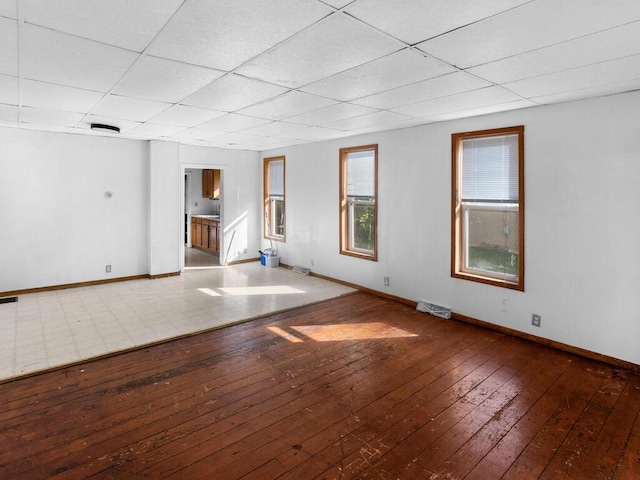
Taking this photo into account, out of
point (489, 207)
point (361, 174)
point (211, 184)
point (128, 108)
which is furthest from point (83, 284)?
point (489, 207)

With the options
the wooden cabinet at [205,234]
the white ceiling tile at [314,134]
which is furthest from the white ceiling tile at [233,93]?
the wooden cabinet at [205,234]

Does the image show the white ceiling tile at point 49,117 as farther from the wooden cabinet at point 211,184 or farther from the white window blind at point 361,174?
the wooden cabinet at point 211,184

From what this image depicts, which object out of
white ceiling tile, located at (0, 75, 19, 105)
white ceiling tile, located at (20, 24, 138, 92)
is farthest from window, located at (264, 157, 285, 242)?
white ceiling tile, located at (20, 24, 138, 92)

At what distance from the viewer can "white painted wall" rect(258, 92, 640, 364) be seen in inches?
129

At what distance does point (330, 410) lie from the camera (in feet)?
8.70

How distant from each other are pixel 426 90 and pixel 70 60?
2.77 metres

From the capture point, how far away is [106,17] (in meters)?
1.97

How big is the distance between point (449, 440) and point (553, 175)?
2778 millimetres

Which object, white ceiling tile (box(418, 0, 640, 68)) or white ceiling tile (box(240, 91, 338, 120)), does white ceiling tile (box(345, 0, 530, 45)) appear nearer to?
white ceiling tile (box(418, 0, 640, 68))

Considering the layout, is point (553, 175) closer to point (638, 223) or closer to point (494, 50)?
point (638, 223)

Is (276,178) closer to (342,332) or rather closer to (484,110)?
(342,332)

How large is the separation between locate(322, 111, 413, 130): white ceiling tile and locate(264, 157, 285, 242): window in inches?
108

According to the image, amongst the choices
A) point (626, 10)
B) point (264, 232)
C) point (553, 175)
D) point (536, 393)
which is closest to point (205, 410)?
point (536, 393)

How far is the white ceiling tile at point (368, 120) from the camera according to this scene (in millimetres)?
4293
